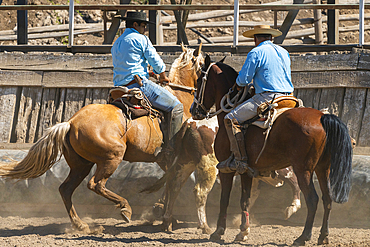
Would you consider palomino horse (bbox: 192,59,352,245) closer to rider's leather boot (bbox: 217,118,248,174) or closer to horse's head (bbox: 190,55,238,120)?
rider's leather boot (bbox: 217,118,248,174)

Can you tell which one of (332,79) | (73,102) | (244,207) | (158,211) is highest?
(332,79)

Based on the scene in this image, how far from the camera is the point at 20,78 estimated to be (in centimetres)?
770

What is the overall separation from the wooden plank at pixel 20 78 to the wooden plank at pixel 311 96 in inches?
191

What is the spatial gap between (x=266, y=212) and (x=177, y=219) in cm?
135

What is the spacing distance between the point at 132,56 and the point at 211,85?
1117mm

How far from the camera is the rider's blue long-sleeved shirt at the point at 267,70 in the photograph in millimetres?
4535

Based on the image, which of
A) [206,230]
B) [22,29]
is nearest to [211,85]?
[206,230]

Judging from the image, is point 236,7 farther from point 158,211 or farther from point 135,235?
point 135,235

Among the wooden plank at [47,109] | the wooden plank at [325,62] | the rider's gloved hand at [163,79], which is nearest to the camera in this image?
the rider's gloved hand at [163,79]

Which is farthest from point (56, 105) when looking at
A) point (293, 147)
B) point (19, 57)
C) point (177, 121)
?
point (293, 147)

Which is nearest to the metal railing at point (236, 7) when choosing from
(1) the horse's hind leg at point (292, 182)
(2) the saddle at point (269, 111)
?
(1) the horse's hind leg at point (292, 182)

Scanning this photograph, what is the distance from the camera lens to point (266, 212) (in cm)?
611

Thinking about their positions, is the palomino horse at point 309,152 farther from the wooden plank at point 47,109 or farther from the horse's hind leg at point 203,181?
the wooden plank at point 47,109

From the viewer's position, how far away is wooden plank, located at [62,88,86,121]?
7637mm
